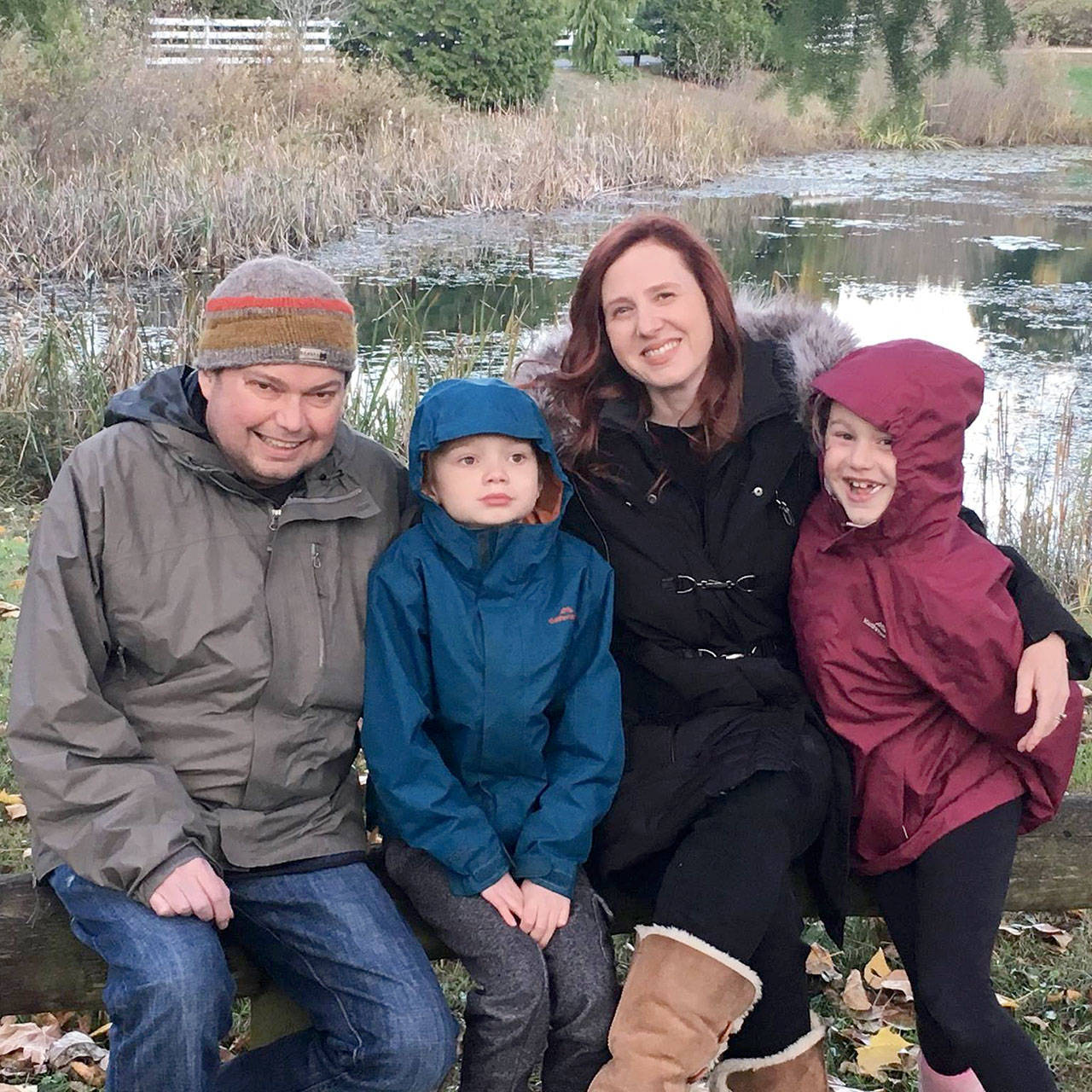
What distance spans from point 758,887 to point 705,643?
51 cm

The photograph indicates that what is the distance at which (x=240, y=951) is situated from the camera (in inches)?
89.3

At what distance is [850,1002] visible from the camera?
291 cm

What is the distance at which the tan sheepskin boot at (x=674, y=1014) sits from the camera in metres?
2.04

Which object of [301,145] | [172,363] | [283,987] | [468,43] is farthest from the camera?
[468,43]

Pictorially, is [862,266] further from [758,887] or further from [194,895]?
[194,895]

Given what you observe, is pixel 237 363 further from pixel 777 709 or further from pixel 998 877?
pixel 998 877

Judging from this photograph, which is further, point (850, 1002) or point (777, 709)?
point (850, 1002)

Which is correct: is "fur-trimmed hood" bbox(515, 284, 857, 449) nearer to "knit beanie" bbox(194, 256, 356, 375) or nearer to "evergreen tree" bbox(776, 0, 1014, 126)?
"knit beanie" bbox(194, 256, 356, 375)

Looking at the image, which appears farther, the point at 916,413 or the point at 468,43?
the point at 468,43

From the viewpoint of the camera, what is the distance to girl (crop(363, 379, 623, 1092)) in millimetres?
2178

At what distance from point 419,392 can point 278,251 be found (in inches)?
238

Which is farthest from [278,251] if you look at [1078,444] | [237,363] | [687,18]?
[237,363]

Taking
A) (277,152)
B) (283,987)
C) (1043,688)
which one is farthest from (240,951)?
(277,152)

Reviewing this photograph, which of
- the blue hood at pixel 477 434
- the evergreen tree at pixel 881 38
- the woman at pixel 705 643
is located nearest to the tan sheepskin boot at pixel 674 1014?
the woman at pixel 705 643
